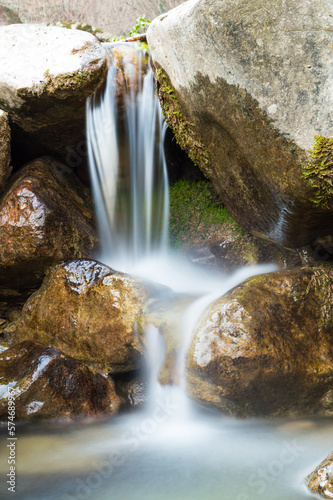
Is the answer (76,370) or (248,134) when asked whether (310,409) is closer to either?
(76,370)

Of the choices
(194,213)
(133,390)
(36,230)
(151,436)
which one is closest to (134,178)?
(194,213)

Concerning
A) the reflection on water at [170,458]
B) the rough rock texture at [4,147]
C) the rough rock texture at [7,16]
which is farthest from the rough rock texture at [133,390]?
the rough rock texture at [7,16]

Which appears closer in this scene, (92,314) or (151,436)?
(151,436)

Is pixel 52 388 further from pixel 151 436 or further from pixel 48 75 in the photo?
pixel 48 75

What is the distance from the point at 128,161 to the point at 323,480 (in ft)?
12.4

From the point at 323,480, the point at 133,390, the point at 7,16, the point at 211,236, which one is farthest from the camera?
the point at 7,16

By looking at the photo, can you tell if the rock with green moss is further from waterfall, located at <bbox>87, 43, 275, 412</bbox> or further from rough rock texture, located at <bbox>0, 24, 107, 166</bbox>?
rough rock texture, located at <bbox>0, 24, 107, 166</bbox>

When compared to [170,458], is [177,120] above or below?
above

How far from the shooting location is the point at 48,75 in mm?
4434

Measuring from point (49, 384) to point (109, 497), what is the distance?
127 cm

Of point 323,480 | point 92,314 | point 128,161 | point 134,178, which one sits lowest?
point 323,480

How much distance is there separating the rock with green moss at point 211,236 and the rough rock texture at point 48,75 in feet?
4.71

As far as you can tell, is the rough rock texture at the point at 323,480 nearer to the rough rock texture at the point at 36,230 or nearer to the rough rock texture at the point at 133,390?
the rough rock texture at the point at 133,390

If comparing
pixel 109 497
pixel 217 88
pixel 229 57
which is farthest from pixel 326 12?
pixel 109 497
